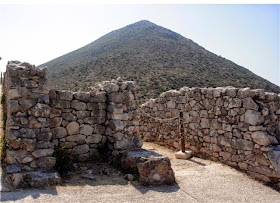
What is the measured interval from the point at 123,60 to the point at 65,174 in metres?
36.1

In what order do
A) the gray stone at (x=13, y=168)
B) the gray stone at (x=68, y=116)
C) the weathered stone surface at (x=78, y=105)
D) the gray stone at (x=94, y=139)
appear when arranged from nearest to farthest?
1. the gray stone at (x=13, y=168)
2. the gray stone at (x=68, y=116)
3. the weathered stone surface at (x=78, y=105)
4. the gray stone at (x=94, y=139)

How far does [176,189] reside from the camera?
5559 mm

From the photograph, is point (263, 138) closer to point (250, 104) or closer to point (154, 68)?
point (250, 104)

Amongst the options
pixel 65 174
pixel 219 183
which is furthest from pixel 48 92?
pixel 219 183

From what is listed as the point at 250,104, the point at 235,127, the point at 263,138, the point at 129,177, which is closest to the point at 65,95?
the point at 129,177

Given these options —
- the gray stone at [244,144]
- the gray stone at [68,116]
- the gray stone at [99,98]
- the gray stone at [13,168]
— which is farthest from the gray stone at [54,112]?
the gray stone at [244,144]

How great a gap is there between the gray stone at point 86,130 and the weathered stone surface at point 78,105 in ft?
1.46

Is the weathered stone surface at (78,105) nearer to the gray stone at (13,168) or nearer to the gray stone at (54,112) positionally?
the gray stone at (54,112)

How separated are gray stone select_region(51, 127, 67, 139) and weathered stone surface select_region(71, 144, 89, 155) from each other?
0.46 metres

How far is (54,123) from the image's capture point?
631 centimetres

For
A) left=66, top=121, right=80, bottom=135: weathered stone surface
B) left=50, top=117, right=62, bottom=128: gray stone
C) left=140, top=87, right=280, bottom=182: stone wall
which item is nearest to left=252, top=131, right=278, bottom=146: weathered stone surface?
left=140, top=87, right=280, bottom=182: stone wall

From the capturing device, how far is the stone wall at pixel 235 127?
21.1 feet

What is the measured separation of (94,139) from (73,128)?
636 mm

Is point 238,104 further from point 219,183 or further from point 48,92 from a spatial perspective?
point 48,92
